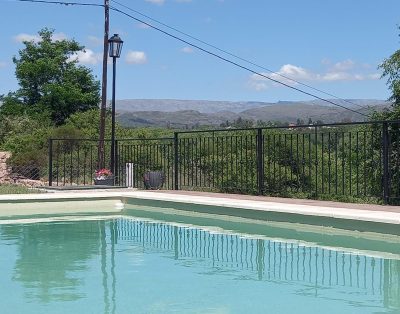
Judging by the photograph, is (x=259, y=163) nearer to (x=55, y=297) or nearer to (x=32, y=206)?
(x=32, y=206)

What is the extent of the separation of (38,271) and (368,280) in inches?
109

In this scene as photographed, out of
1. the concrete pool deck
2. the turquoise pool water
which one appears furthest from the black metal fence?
the turquoise pool water

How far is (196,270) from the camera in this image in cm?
529

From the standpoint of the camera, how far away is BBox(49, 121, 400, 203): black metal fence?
9.12 m

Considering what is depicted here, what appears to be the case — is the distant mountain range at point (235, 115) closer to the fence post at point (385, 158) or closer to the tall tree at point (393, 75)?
the tall tree at point (393, 75)

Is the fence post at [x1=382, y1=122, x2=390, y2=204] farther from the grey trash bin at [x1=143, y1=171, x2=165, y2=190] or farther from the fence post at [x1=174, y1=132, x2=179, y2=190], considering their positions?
the grey trash bin at [x1=143, y1=171, x2=165, y2=190]

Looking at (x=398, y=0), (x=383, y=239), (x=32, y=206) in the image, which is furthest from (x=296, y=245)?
(x=398, y=0)

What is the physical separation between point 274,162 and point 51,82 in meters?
26.9

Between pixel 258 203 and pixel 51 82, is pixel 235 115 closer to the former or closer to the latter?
pixel 51 82

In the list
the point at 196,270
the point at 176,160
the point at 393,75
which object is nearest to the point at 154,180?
the point at 176,160

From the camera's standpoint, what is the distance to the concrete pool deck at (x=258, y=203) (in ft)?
23.2

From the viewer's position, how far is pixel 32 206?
9984 millimetres


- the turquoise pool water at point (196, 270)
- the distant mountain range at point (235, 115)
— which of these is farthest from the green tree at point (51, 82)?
the turquoise pool water at point (196, 270)

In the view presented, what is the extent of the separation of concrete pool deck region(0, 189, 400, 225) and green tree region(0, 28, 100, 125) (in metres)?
24.5
